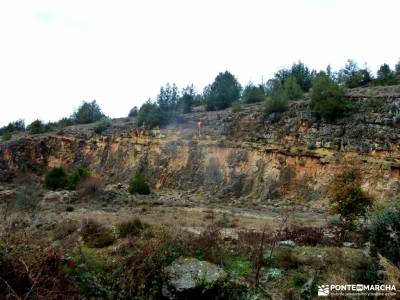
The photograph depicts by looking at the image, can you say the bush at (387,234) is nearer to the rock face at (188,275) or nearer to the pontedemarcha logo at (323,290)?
the pontedemarcha logo at (323,290)

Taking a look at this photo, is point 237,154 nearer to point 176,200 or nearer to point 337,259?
point 176,200

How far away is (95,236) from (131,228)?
1580mm

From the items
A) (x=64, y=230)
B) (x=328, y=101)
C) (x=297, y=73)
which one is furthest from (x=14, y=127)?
(x=64, y=230)

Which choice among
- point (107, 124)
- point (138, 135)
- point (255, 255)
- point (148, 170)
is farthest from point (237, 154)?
point (255, 255)

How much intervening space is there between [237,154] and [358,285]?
96.1ft

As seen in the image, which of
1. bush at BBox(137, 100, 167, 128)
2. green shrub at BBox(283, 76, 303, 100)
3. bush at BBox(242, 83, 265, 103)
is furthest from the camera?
bush at BBox(242, 83, 265, 103)

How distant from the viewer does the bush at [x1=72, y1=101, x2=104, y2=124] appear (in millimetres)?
64875

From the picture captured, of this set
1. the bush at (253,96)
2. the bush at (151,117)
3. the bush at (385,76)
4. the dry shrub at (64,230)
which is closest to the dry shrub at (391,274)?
the dry shrub at (64,230)

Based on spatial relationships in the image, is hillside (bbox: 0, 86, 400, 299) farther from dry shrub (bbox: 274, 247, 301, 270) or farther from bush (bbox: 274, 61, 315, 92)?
bush (bbox: 274, 61, 315, 92)

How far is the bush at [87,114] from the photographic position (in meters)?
64.9

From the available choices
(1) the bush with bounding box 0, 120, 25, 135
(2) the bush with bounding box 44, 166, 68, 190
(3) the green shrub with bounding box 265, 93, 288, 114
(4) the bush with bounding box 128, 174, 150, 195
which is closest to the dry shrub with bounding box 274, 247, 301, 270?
(3) the green shrub with bounding box 265, 93, 288, 114

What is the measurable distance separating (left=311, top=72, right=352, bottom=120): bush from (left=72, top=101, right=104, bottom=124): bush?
4279cm

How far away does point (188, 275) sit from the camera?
24.3 ft

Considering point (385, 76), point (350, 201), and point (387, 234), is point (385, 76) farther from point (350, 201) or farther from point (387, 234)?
point (387, 234)
